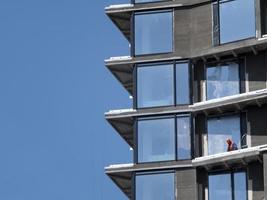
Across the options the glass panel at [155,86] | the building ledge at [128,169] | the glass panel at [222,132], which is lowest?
the building ledge at [128,169]

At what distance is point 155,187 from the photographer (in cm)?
9794

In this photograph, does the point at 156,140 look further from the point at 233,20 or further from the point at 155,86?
the point at 233,20

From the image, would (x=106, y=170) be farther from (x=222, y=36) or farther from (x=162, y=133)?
(x=222, y=36)

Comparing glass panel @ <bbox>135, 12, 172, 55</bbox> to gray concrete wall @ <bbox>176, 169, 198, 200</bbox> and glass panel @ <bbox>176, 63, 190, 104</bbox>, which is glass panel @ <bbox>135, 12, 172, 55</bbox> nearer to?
glass panel @ <bbox>176, 63, 190, 104</bbox>

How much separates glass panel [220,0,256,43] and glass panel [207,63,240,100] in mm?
1594

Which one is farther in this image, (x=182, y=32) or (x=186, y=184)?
(x=182, y=32)

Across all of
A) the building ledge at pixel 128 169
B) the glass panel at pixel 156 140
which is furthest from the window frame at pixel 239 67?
the building ledge at pixel 128 169

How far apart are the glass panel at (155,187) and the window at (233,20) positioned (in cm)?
833

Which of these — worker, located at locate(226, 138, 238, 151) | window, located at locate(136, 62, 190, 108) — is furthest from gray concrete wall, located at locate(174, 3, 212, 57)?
worker, located at locate(226, 138, 238, 151)

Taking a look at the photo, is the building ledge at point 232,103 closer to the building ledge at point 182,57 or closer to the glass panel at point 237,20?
the building ledge at point 182,57

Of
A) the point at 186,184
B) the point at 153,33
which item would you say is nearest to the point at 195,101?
the point at 186,184

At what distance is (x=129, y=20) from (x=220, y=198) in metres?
13.6

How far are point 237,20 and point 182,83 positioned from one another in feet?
15.8

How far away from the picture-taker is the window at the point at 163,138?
98.4m
